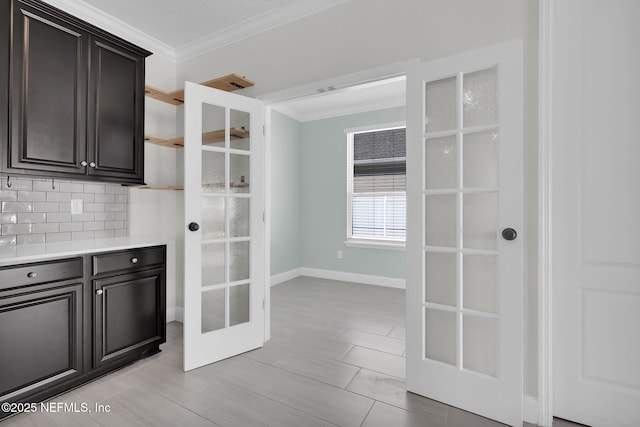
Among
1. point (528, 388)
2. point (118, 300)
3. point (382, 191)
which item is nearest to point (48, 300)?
point (118, 300)

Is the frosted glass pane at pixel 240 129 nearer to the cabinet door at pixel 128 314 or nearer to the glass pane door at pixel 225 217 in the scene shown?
the glass pane door at pixel 225 217

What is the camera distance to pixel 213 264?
7.78 ft

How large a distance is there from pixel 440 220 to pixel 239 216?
155cm

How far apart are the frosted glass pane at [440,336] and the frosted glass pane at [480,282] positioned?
6.1 inches

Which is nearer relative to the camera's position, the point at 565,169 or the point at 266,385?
the point at 565,169

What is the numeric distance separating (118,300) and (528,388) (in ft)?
8.79

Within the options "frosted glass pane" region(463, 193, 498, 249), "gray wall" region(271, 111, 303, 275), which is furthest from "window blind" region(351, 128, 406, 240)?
"frosted glass pane" region(463, 193, 498, 249)

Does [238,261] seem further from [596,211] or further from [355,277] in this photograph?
[355,277]

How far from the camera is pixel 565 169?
164 centimetres

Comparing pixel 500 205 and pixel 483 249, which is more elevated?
pixel 500 205

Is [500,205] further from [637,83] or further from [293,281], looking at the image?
[293,281]

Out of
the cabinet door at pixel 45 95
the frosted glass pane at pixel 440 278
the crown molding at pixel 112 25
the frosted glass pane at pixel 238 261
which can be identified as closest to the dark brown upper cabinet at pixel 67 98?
the cabinet door at pixel 45 95

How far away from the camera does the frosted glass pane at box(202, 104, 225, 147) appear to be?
230 centimetres

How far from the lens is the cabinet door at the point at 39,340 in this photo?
1.63m
